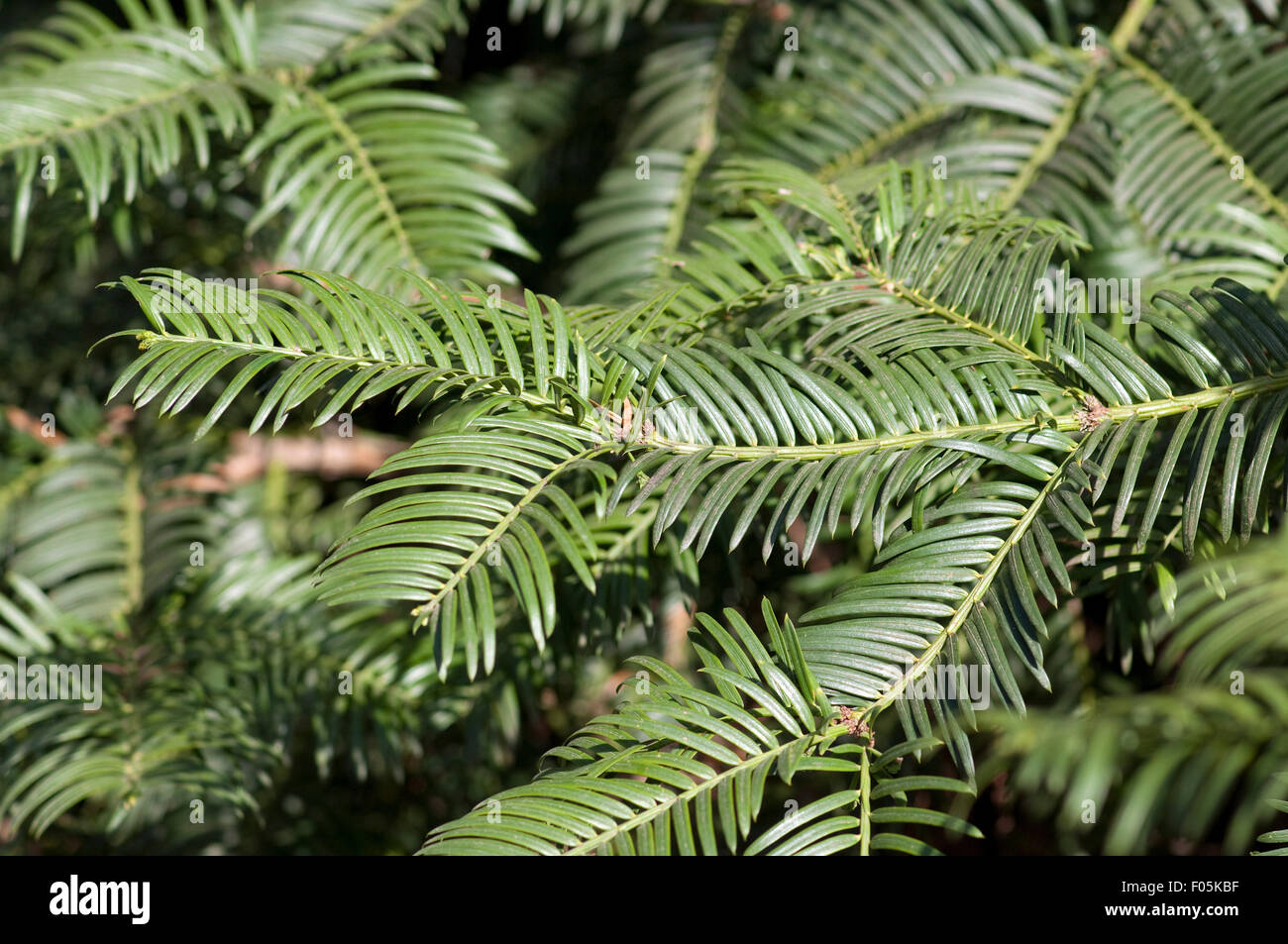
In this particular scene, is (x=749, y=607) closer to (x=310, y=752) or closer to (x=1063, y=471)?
(x=1063, y=471)

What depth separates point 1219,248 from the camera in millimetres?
981

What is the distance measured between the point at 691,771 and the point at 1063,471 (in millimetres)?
300

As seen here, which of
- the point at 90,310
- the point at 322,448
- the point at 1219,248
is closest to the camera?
the point at 1219,248

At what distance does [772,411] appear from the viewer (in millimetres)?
663

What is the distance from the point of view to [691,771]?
58cm

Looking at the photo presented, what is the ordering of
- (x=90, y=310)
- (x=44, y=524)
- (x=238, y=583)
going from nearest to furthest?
1. (x=238, y=583)
2. (x=44, y=524)
3. (x=90, y=310)

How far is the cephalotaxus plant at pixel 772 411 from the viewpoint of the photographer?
58 centimetres

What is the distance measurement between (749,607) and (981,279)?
461mm

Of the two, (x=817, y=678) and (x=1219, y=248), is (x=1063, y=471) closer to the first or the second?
(x=817, y=678)

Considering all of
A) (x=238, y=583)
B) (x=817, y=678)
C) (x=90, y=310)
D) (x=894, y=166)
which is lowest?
(x=817, y=678)

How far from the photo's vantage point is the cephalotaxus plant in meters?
0.58

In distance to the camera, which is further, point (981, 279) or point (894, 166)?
point (894, 166)
